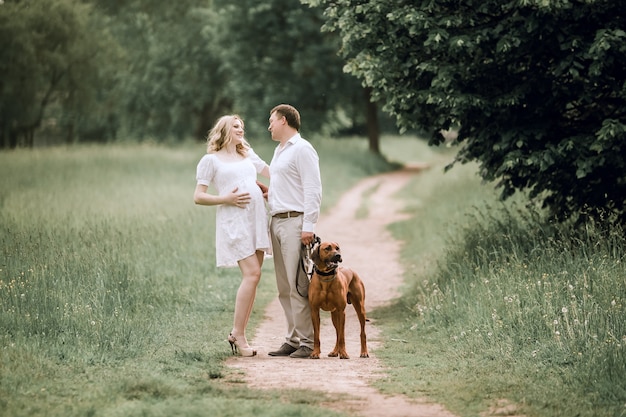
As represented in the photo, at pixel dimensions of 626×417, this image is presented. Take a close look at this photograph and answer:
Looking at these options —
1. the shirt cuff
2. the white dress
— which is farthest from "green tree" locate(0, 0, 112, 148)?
the shirt cuff

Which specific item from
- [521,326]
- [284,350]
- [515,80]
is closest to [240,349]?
[284,350]

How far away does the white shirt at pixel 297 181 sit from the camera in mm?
7391

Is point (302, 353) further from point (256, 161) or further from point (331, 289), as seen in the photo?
point (256, 161)

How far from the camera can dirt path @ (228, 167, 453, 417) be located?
5754 millimetres

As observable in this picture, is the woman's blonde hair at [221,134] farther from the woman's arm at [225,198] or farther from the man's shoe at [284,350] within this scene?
the man's shoe at [284,350]

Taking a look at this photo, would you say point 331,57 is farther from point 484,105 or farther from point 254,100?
point 484,105

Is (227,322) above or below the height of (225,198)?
below

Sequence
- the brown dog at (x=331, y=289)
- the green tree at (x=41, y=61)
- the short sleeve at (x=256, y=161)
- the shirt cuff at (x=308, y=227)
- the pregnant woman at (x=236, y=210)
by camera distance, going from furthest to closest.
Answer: the green tree at (x=41, y=61)
the short sleeve at (x=256, y=161)
the pregnant woman at (x=236, y=210)
the shirt cuff at (x=308, y=227)
the brown dog at (x=331, y=289)

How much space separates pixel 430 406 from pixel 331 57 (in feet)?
96.7

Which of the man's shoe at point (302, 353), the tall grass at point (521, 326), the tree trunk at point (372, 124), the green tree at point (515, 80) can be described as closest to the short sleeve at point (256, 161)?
the man's shoe at point (302, 353)

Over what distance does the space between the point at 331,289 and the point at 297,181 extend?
1.06 meters

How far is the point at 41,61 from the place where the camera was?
2630 cm

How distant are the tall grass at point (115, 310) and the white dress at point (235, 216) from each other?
0.99 m

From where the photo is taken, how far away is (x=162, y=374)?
6.46m
